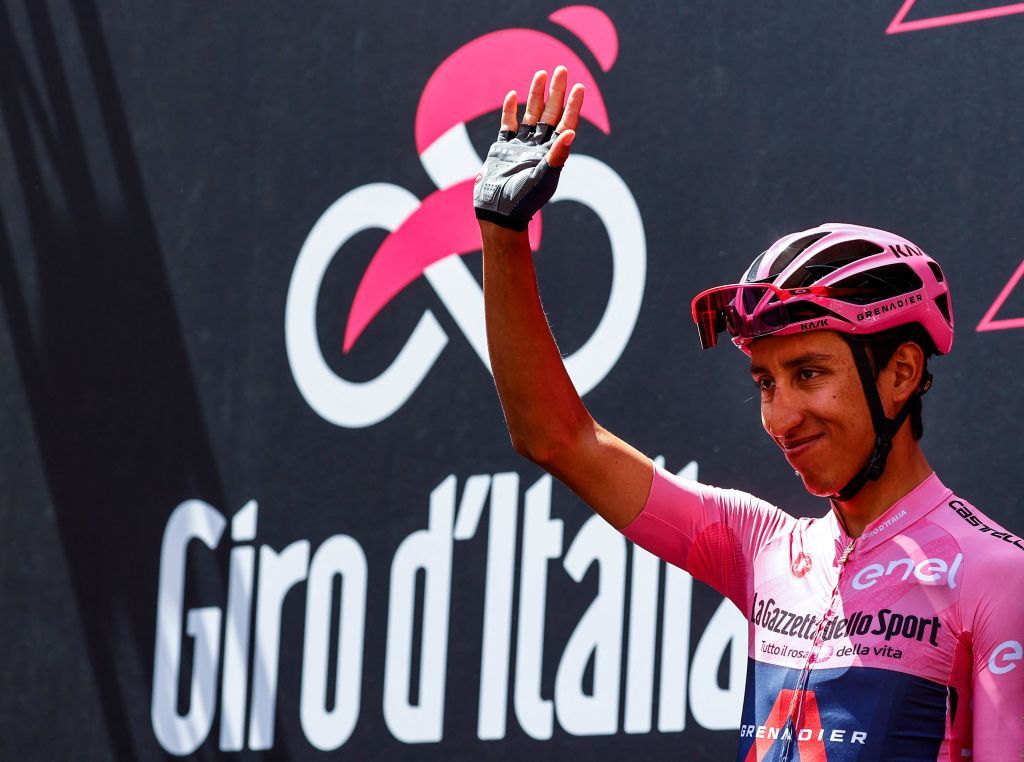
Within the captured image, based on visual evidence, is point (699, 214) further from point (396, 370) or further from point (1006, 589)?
point (1006, 589)

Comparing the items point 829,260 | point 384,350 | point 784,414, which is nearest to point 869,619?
point 784,414

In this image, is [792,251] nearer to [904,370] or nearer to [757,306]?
[757,306]

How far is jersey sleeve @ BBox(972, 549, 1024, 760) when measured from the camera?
2188mm

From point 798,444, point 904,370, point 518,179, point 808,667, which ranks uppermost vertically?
point 518,179

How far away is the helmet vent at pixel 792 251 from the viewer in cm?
262

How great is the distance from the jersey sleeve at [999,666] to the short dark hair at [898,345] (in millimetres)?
358

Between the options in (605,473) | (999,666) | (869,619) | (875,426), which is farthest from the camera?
(605,473)

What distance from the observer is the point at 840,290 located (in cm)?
251

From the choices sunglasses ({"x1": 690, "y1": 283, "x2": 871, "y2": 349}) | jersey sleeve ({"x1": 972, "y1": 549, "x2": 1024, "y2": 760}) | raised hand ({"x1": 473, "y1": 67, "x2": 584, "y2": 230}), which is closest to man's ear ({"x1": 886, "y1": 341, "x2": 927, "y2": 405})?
sunglasses ({"x1": 690, "y1": 283, "x2": 871, "y2": 349})

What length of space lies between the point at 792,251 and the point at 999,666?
0.77m

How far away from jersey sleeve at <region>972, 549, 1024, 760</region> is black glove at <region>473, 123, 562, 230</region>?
871 millimetres

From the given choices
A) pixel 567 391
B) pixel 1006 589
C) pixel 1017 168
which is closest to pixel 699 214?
pixel 1017 168

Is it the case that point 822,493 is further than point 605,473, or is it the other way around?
point 605,473

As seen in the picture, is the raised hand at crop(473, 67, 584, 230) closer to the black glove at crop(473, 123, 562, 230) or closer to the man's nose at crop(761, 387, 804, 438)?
the black glove at crop(473, 123, 562, 230)
